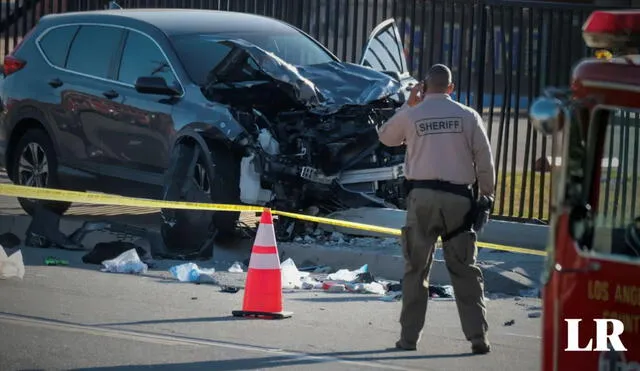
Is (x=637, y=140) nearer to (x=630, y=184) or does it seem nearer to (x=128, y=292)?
(x=630, y=184)

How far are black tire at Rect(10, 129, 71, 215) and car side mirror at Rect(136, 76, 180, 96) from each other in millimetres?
1637

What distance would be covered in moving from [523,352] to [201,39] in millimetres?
5316

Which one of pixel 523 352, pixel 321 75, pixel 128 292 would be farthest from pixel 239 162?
pixel 523 352

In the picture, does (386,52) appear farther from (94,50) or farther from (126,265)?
(126,265)

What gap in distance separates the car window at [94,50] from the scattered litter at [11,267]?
2.80m

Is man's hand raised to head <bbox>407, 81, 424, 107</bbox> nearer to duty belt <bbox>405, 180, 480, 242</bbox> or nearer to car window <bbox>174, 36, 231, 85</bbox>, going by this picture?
duty belt <bbox>405, 180, 480, 242</bbox>

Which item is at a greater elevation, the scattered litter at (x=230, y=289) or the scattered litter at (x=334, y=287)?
the scattered litter at (x=230, y=289)

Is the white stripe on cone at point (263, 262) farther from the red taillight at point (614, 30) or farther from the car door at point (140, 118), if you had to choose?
the red taillight at point (614, 30)

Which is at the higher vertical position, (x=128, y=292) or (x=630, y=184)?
(x=630, y=184)

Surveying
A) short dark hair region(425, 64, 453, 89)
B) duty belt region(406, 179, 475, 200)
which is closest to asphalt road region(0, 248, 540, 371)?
duty belt region(406, 179, 475, 200)

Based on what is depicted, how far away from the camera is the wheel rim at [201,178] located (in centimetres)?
1167

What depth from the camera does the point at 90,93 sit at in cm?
1266

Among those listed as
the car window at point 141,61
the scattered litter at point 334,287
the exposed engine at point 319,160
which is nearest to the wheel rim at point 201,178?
the exposed engine at point 319,160

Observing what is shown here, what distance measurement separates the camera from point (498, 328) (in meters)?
9.09
